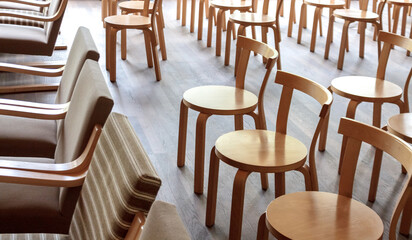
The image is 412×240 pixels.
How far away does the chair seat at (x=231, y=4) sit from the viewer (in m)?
6.24

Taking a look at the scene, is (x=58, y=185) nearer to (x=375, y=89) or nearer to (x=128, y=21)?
(x=375, y=89)

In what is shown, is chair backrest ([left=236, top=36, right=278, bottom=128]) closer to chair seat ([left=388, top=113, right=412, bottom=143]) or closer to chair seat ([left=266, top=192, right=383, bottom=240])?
chair seat ([left=388, top=113, right=412, bottom=143])

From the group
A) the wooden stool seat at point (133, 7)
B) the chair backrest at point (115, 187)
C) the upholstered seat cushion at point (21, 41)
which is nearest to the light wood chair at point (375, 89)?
the chair backrest at point (115, 187)

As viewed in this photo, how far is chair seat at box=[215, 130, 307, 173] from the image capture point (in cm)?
258

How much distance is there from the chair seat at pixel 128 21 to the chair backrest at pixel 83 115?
269 centimetres

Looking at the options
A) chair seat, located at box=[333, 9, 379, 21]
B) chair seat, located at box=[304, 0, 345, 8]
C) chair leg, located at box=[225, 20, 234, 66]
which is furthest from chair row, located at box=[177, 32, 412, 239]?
chair seat, located at box=[304, 0, 345, 8]

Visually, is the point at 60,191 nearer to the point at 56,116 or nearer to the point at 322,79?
the point at 56,116

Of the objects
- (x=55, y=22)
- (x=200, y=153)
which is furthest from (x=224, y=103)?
(x=55, y=22)

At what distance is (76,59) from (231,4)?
11.8 ft

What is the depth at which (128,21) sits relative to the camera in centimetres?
542

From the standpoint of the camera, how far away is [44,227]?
7.34 ft

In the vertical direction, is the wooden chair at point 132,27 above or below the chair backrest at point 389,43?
below

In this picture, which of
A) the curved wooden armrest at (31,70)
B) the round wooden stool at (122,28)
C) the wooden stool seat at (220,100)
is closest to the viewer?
the wooden stool seat at (220,100)

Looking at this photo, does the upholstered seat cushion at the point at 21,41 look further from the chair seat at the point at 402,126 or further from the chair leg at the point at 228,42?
the chair seat at the point at 402,126
